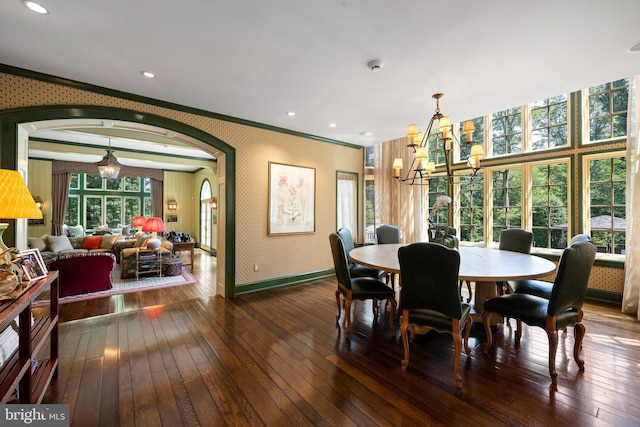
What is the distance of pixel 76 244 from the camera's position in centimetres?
691

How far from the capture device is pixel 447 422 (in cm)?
163

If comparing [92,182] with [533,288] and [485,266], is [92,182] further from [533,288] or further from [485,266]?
[533,288]

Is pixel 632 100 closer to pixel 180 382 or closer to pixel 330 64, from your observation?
pixel 330 64

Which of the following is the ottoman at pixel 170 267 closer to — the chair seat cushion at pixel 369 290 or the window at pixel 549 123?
the chair seat cushion at pixel 369 290

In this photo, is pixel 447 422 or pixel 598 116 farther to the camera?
pixel 598 116

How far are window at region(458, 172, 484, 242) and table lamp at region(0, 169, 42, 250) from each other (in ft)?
18.5

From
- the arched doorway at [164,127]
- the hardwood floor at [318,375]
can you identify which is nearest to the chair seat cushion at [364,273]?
the hardwood floor at [318,375]

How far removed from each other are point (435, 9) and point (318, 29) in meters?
0.85

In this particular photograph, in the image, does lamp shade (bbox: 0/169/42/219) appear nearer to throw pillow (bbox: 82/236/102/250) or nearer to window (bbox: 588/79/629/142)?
window (bbox: 588/79/629/142)

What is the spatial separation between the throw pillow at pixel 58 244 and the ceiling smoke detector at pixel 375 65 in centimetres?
795

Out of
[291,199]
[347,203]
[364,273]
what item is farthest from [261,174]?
[364,273]

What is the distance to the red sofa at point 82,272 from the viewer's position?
4008 millimetres

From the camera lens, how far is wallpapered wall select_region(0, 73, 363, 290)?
3.06 metres

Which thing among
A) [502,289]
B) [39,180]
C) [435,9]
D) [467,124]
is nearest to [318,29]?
[435,9]
